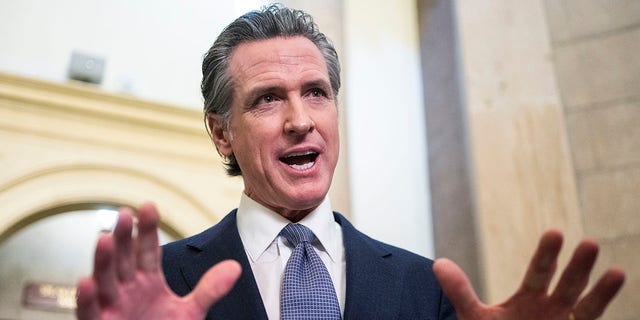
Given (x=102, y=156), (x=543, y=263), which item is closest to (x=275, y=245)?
(x=543, y=263)

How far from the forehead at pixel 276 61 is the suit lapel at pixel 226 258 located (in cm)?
34

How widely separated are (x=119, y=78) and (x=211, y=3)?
121cm

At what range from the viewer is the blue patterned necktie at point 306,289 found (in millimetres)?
1283

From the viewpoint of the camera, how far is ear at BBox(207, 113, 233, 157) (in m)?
1.69

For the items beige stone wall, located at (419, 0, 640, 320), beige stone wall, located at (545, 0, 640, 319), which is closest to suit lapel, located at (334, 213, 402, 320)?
beige stone wall, located at (419, 0, 640, 320)

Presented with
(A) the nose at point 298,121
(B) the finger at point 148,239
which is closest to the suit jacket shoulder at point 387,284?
(A) the nose at point 298,121

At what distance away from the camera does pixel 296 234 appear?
56.6 inches

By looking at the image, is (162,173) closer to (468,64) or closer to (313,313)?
(468,64)

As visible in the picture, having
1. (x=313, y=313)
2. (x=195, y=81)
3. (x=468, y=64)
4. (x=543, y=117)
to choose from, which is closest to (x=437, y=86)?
(x=468, y=64)

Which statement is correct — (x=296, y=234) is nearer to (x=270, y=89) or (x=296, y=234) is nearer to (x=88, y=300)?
(x=270, y=89)

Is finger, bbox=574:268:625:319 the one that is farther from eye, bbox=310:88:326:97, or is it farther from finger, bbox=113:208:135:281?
eye, bbox=310:88:326:97

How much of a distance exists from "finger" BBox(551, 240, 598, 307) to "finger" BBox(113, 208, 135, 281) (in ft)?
2.04

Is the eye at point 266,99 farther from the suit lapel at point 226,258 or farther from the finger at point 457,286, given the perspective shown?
the finger at point 457,286

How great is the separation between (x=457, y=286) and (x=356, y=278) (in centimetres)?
41
